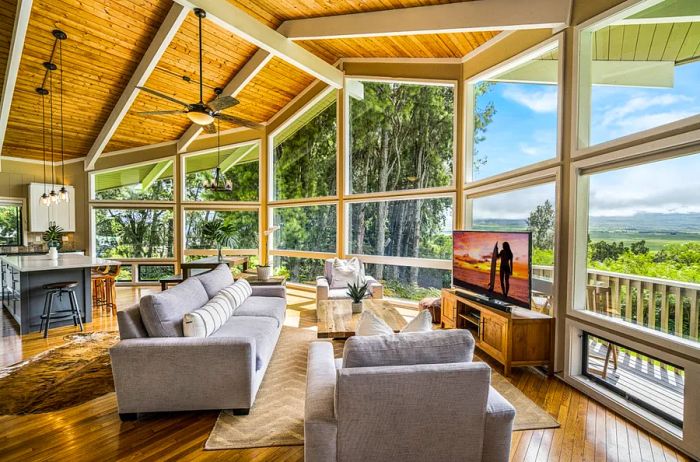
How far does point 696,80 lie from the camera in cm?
224

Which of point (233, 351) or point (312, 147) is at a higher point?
point (312, 147)

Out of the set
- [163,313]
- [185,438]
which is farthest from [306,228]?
[185,438]

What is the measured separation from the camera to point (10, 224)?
6.75 m

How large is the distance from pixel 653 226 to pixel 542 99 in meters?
1.75

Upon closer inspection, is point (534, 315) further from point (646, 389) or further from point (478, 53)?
point (478, 53)

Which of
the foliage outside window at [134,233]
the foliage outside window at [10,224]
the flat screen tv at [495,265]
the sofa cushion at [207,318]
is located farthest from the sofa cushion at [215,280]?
the foliage outside window at [10,224]

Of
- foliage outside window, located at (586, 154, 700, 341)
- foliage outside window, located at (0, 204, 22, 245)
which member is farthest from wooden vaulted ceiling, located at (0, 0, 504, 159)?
foliage outside window, located at (586, 154, 700, 341)

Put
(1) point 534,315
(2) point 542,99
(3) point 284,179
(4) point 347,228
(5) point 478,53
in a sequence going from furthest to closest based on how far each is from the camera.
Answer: (3) point 284,179
(4) point 347,228
(5) point 478,53
(2) point 542,99
(1) point 534,315

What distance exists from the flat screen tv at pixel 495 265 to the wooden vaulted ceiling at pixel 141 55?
106 inches

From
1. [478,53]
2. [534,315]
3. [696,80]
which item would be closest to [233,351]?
[534,315]

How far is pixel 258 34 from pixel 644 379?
5592 millimetres

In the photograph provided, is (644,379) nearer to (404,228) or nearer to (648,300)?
(648,300)

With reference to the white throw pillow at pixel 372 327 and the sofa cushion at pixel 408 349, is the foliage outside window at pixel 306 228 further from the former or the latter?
the sofa cushion at pixel 408 349

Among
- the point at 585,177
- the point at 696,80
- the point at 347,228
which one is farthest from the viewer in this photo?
the point at 347,228
